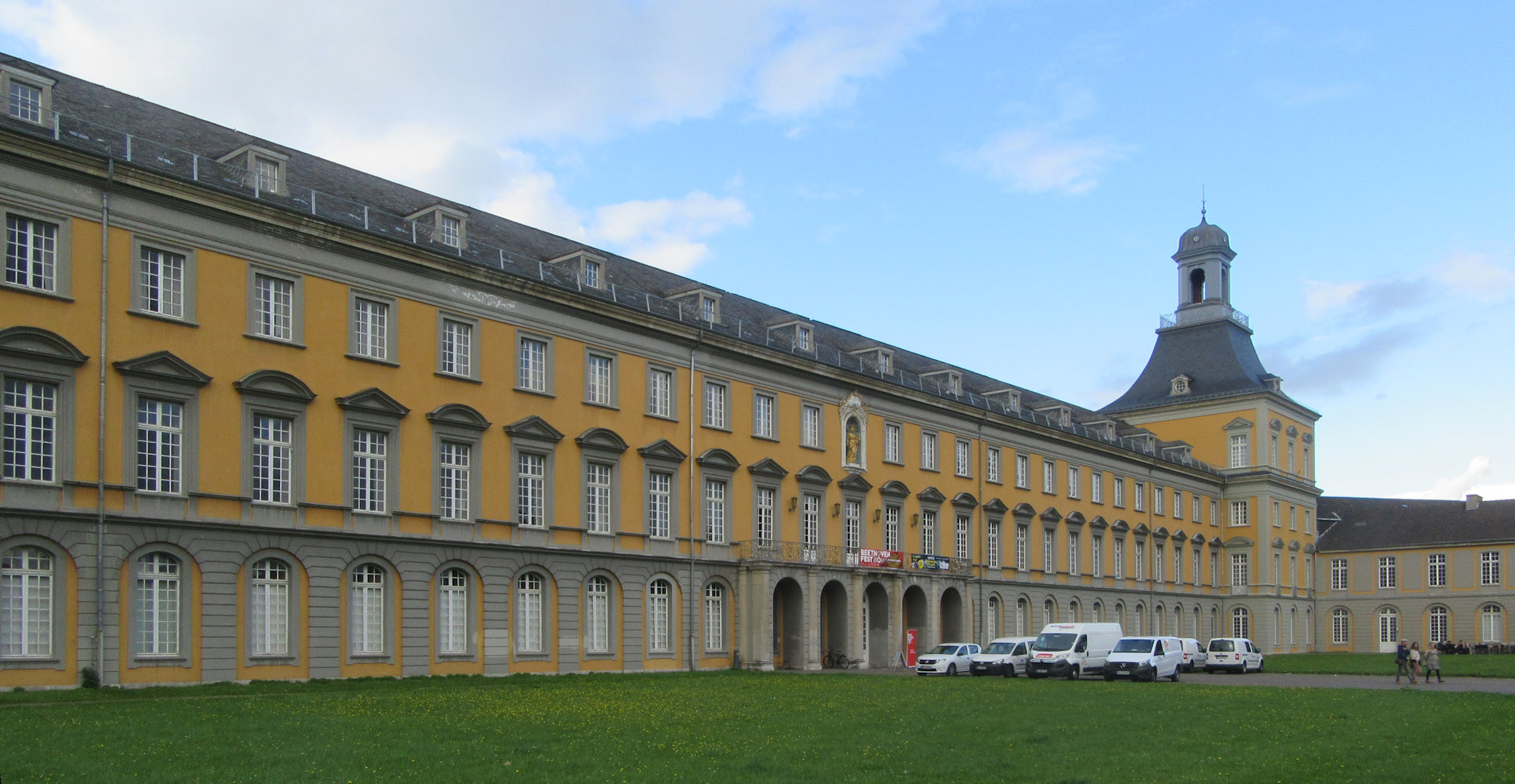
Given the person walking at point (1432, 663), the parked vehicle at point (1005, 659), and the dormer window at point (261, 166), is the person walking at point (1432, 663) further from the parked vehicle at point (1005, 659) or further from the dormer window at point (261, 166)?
the dormer window at point (261, 166)

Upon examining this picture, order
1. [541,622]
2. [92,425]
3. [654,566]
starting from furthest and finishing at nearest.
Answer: [654,566], [541,622], [92,425]

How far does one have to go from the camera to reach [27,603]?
30078mm

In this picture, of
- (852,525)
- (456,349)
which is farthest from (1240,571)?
(456,349)

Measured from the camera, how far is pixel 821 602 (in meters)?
54.2

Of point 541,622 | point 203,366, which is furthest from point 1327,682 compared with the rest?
point 203,366

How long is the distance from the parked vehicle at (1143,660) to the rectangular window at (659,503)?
1521 cm

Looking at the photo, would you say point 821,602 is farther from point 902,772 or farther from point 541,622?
point 902,772

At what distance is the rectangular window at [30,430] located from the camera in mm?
30000

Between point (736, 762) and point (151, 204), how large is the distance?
74.1ft

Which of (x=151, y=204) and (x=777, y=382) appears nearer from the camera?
(x=151, y=204)

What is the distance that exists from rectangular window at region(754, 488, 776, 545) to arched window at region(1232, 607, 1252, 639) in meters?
50.8

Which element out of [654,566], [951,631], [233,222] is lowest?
[951,631]

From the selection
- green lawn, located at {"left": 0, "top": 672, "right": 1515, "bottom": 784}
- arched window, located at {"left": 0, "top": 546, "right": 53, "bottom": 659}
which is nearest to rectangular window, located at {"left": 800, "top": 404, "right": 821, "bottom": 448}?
green lawn, located at {"left": 0, "top": 672, "right": 1515, "bottom": 784}

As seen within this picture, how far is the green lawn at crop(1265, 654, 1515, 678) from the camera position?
171 ft
